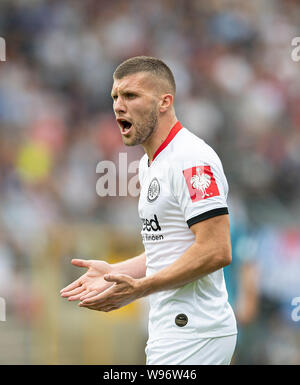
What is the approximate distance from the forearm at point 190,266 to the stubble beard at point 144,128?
74 cm

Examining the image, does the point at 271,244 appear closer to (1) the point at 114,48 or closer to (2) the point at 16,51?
(1) the point at 114,48

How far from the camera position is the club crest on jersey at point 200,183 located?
3064 millimetres

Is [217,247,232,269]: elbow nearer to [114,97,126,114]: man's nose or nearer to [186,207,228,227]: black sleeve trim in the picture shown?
A: [186,207,228,227]: black sleeve trim

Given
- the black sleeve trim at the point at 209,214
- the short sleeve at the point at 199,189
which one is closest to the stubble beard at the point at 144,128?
the short sleeve at the point at 199,189

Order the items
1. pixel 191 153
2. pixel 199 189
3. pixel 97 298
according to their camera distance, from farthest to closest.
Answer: pixel 191 153, pixel 199 189, pixel 97 298

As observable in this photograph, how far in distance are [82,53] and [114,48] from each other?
53 centimetres

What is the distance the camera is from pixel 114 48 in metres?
10.6

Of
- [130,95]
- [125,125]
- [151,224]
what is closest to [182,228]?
[151,224]

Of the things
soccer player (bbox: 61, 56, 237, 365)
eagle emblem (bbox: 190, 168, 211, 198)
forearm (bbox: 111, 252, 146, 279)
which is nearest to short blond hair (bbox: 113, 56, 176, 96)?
soccer player (bbox: 61, 56, 237, 365)

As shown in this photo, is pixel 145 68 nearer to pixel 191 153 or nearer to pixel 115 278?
pixel 191 153

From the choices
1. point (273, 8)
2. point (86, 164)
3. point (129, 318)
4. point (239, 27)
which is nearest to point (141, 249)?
point (129, 318)

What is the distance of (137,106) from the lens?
11.3ft

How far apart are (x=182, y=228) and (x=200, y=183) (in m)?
0.29

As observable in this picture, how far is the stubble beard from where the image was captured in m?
3.45
